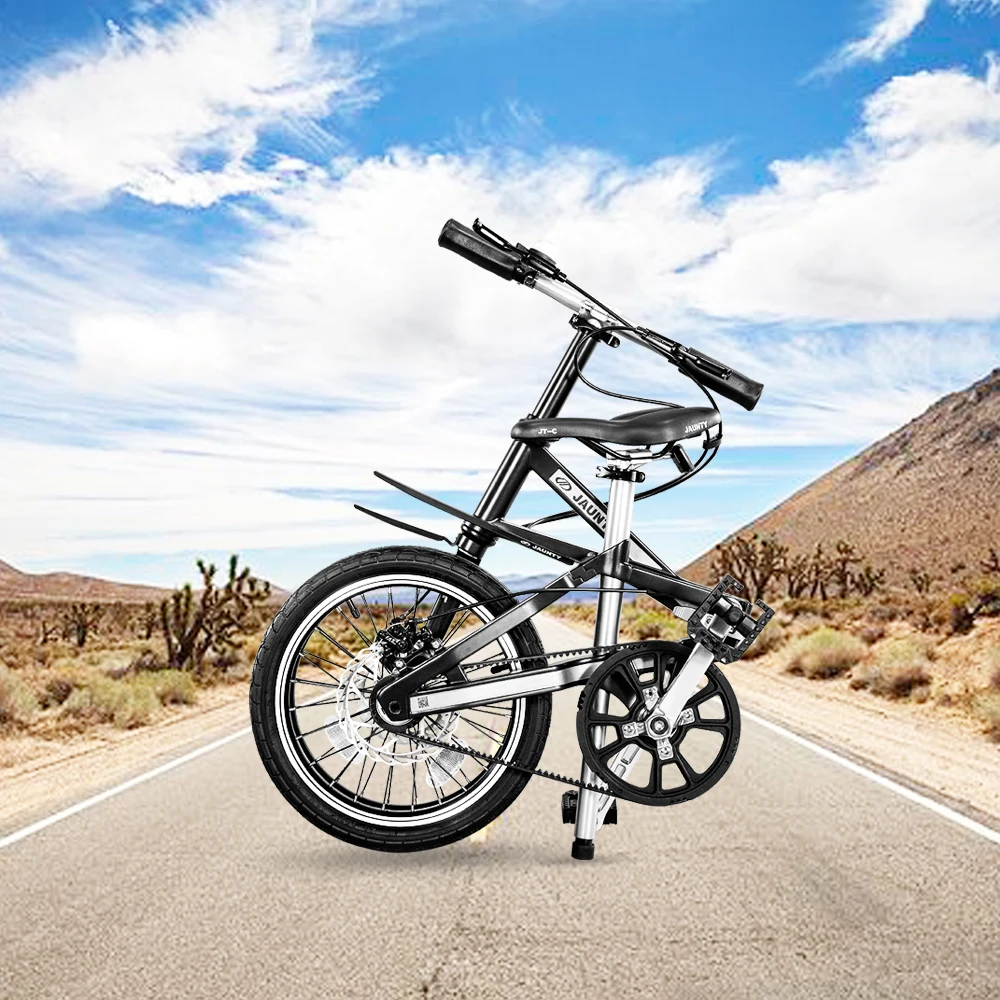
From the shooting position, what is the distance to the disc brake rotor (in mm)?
4141

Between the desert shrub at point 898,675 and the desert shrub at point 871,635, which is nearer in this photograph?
the desert shrub at point 898,675

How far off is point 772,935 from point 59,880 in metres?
4.27

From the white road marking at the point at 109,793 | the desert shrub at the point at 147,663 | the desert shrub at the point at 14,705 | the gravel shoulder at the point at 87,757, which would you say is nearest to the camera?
the white road marking at the point at 109,793

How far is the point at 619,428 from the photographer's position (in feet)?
12.9

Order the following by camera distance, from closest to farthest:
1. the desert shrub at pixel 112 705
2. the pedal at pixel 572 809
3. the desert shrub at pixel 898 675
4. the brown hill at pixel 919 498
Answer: the pedal at pixel 572 809, the desert shrub at pixel 112 705, the desert shrub at pixel 898 675, the brown hill at pixel 919 498

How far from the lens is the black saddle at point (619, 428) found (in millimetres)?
3920

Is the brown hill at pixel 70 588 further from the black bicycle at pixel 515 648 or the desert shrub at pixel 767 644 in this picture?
the black bicycle at pixel 515 648

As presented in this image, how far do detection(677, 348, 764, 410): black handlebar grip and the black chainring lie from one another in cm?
88

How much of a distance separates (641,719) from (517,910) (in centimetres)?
260

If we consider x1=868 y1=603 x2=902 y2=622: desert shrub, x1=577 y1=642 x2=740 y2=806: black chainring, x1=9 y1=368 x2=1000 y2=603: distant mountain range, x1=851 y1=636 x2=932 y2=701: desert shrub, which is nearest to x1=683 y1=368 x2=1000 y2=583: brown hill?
x1=9 y1=368 x2=1000 y2=603: distant mountain range

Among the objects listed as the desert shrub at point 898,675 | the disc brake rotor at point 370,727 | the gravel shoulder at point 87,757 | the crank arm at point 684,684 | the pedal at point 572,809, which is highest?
the desert shrub at point 898,675

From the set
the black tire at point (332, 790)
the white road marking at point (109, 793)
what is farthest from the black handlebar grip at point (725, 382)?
the white road marking at point (109, 793)

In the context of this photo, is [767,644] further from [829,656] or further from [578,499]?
[578,499]

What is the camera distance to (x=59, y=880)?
7.52m
